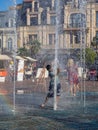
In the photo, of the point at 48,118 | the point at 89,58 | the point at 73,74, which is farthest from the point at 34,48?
the point at 48,118

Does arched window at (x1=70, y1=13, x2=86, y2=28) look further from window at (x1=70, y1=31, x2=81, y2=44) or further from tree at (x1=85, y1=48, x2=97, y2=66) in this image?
tree at (x1=85, y1=48, x2=97, y2=66)

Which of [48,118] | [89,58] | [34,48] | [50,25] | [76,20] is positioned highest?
[76,20]

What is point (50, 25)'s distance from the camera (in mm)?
50875

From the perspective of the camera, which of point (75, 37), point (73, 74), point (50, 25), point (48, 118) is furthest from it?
point (75, 37)

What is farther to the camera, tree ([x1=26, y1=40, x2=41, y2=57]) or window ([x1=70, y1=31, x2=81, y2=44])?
window ([x1=70, y1=31, x2=81, y2=44])

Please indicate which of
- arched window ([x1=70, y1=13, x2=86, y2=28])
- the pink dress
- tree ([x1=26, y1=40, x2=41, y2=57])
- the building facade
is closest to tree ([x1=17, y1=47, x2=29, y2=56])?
tree ([x1=26, y1=40, x2=41, y2=57])

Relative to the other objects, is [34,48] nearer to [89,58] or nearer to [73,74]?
[89,58]

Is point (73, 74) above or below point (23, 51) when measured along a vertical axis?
below

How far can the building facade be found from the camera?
162ft

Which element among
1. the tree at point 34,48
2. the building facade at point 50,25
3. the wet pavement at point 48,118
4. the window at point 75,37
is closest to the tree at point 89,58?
the building facade at point 50,25

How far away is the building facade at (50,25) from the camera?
162 feet

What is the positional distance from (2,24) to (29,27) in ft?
15.7

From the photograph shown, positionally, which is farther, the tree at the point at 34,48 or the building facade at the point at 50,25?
the building facade at the point at 50,25

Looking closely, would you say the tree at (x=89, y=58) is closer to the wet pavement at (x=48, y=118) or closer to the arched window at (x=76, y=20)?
the arched window at (x=76, y=20)
